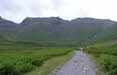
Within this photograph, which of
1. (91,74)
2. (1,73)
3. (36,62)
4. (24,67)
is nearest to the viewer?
(1,73)

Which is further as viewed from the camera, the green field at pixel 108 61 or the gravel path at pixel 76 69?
the gravel path at pixel 76 69

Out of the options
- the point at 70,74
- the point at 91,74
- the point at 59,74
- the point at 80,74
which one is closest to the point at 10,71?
the point at 59,74

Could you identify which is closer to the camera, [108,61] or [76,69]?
[108,61]

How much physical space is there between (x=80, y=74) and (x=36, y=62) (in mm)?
11042

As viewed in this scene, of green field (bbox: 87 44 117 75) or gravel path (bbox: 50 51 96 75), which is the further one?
gravel path (bbox: 50 51 96 75)

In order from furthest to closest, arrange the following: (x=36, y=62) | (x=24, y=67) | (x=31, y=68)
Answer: (x=36, y=62) < (x=31, y=68) < (x=24, y=67)

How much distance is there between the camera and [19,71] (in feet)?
59.9

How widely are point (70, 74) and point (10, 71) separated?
8.37 metres

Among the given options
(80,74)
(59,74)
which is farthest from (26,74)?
(80,74)

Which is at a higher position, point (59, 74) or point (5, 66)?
point (5, 66)

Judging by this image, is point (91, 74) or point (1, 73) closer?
point (1, 73)

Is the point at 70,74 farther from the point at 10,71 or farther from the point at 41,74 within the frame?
the point at 10,71

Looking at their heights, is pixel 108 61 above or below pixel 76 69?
above

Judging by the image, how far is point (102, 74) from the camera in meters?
16.8
